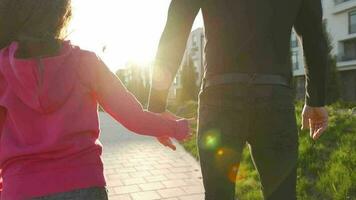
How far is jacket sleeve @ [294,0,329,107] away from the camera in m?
2.30

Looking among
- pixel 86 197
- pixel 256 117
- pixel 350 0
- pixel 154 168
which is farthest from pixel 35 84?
pixel 350 0

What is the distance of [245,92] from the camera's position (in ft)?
6.78

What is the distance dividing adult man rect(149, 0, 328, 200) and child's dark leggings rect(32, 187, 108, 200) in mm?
511

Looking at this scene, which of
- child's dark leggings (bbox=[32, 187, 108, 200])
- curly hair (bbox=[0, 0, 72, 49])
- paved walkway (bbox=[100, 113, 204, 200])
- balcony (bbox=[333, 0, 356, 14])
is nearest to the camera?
child's dark leggings (bbox=[32, 187, 108, 200])

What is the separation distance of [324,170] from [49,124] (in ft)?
14.6

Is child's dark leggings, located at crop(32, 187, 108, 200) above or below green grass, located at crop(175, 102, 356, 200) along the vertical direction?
above

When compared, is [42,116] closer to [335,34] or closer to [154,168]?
[154,168]

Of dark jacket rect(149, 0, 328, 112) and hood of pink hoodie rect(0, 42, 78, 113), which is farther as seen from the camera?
dark jacket rect(149, 0, 328, 112)

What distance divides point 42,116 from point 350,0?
4192 centimetres

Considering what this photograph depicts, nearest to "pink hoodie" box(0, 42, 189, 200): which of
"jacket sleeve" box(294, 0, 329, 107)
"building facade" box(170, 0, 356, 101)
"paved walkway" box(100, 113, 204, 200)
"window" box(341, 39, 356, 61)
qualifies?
"jacket sleeve" box(294, 0, 329, 107)

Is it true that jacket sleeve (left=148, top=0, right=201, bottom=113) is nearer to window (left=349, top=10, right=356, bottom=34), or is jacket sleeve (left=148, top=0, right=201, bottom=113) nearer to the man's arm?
the man's arm

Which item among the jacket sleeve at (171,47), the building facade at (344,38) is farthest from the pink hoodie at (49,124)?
the building facade at (344,38)

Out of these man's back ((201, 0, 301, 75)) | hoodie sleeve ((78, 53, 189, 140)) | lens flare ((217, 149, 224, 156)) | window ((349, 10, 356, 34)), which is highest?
window ((349, 10, 356, 34))

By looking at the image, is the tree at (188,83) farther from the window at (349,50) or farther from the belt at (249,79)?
the belt at (249,79)
